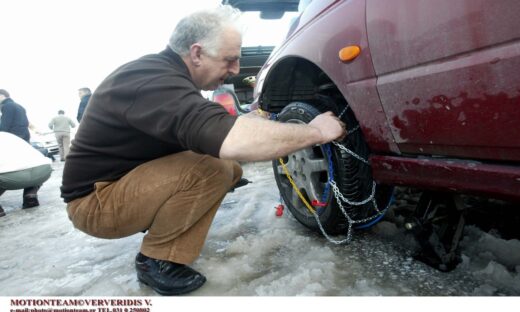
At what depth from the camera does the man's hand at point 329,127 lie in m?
1.42

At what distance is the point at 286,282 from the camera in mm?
1537

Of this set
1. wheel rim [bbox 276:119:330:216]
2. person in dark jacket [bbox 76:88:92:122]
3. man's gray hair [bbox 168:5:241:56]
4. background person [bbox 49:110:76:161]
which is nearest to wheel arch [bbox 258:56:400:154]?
wheel rim [bbox 276:119:330:216]

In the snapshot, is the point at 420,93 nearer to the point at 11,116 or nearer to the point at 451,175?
the point at 451,175

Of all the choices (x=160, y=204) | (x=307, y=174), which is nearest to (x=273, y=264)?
(x=307, y=174)

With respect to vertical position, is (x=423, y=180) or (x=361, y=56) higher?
(x=361, y=56)

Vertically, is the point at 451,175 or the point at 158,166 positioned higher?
the point at 451,175

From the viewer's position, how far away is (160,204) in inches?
62.8

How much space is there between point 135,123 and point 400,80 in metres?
0.99

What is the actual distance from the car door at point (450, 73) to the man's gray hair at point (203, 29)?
64 centimetres

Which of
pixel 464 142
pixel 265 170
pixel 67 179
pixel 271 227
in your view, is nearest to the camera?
pixel 464 142

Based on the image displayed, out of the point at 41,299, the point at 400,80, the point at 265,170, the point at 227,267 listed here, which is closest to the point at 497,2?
the point at 400,80

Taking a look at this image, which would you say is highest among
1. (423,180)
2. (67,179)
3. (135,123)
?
(135,123)

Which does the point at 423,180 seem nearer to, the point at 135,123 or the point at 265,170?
the point at 135,123

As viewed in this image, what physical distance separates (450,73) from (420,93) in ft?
0.39
